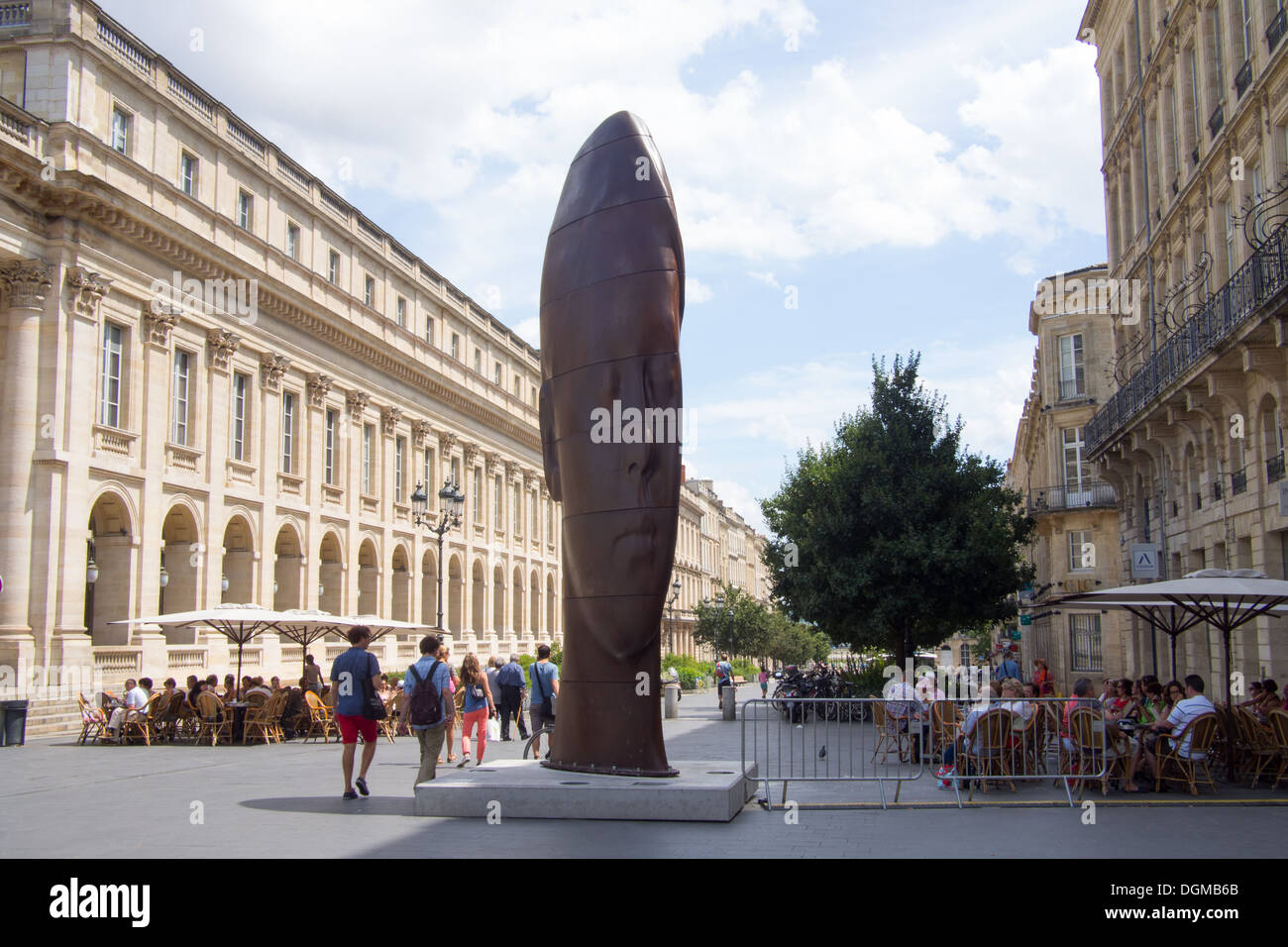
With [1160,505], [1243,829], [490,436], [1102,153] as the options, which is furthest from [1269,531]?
[490,436]

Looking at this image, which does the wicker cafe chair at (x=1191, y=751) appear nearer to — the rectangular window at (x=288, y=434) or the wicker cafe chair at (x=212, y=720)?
the wicker cafe chair at (x=212, y=720)

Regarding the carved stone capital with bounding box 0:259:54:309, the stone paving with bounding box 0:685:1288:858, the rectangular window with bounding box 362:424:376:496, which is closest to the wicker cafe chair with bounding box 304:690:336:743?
the stone paving with bounding box 0:685:1288:858

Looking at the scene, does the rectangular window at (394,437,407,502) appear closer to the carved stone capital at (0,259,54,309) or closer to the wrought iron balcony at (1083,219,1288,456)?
the carved stone capital at (0,259,54,309)

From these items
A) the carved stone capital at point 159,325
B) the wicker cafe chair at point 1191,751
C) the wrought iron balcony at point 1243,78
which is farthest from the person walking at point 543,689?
the carved stone capital at point 159,325

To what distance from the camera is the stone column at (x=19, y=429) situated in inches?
948

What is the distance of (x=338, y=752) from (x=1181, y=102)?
21307 millimetres

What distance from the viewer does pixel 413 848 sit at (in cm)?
815

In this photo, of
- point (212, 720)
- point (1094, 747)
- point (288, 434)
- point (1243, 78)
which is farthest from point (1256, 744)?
point (288, 434)

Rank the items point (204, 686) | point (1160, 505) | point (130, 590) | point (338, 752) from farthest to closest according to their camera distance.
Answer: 1. point (130, 590)
2. point (1160, 505)
3. point (204, 686)
4. point (338, 752)

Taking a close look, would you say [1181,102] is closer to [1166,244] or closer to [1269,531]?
[1166,244]

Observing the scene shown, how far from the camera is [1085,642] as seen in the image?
36.5 metres

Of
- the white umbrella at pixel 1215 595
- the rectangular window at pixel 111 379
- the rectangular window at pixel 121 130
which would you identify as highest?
the rectangular window at pixel 121 130

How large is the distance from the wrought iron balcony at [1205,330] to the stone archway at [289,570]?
2446cm

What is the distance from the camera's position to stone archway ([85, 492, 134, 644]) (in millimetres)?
27359
